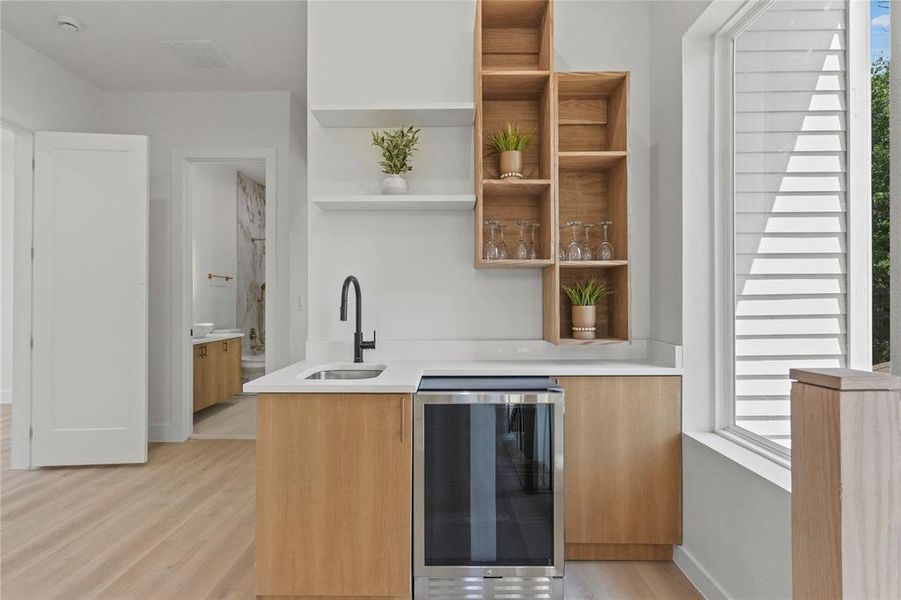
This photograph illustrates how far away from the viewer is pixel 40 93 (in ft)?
11.6

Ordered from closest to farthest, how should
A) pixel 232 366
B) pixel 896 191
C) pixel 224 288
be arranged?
pixel 896 191 < pixel 232 366 < pixel 224 288

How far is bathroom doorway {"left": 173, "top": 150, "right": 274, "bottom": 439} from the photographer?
4.16 meters

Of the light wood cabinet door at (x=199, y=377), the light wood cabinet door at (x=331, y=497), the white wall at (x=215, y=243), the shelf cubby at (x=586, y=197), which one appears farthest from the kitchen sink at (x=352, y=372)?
the white wall at (x=215, y=243)

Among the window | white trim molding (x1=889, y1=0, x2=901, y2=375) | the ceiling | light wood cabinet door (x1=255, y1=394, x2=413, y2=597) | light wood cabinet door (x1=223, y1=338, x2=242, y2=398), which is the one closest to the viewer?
white trim molding (x1=889, y1=0, x2=901, y2=375)

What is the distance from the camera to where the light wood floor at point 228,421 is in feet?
14.1

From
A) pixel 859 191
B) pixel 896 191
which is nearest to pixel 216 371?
pixel 859 191

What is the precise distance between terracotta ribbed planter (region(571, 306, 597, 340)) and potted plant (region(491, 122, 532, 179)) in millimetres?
693

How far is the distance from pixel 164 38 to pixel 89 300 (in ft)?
5.76

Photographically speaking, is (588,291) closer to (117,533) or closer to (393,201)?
(393,201)

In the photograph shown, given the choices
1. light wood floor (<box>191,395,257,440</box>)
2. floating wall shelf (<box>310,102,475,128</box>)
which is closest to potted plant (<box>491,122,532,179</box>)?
floating wall shelf (<box>310,102,475,128</box>)

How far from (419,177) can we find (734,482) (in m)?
1.89

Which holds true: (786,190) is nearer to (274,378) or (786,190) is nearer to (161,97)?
(274,378)

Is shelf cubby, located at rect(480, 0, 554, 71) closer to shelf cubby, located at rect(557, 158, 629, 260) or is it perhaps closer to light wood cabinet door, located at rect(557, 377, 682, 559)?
shelf cubby, located at rect(557, 158, 629, 260)

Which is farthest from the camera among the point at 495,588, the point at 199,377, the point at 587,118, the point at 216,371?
the point at 216,371
